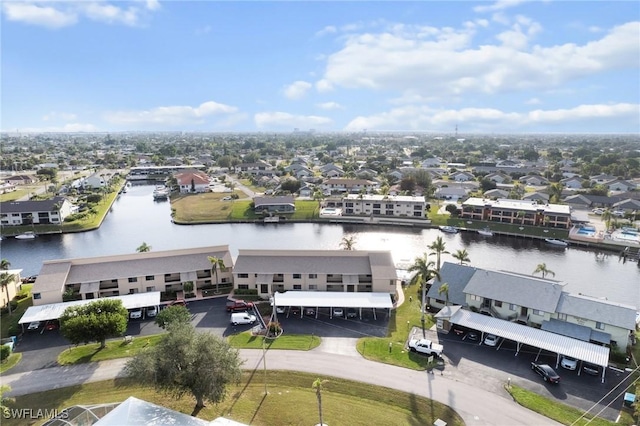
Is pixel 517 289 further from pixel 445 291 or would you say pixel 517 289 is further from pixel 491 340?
pixel 445 291

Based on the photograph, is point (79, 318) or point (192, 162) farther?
point (192, 162)

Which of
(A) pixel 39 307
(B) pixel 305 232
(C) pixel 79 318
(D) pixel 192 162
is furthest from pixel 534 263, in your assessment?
(D) pixel 192 162

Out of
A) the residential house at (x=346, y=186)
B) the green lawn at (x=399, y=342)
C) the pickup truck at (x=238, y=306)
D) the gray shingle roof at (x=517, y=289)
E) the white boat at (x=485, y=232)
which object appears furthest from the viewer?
the residential house at (x=346, y=186)

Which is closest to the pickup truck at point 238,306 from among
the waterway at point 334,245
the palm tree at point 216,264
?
the palm tree at point 216,264

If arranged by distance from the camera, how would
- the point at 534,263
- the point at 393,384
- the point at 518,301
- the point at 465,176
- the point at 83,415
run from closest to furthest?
the point at 83,415, the point at 393,384, the point at 518,301, the point at 534,263, the point at 465,176

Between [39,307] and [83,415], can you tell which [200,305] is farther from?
[83,415]

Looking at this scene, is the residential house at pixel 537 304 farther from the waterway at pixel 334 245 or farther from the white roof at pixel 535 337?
the waterway at pixel 334 245
